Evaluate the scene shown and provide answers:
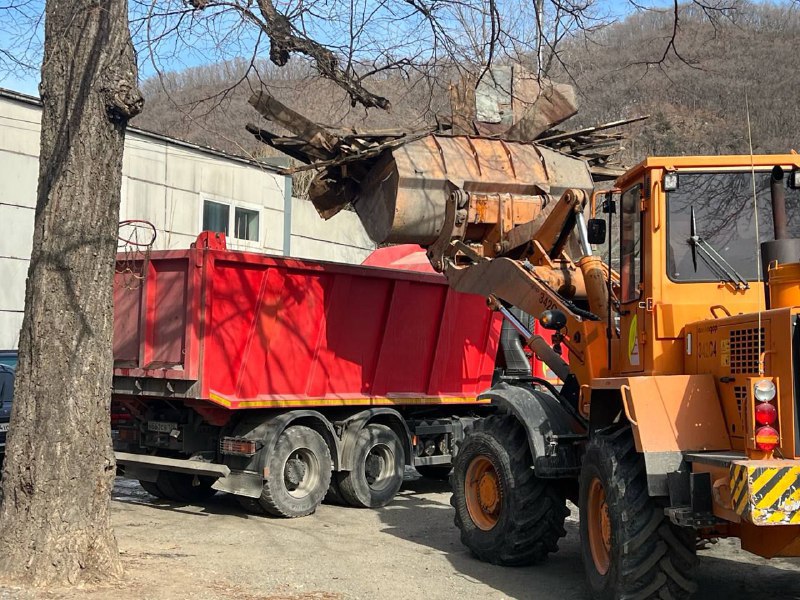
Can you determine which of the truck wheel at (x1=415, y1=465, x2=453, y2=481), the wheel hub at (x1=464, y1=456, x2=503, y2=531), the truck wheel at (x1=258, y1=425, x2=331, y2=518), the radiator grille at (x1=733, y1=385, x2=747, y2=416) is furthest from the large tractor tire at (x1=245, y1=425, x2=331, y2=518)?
the radiator grille at (x1=733, y1=385, x2=747, y2=416)

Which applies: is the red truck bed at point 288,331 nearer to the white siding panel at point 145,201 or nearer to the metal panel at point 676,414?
the metal panel at point 676,414

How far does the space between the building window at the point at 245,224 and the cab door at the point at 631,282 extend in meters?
15.3

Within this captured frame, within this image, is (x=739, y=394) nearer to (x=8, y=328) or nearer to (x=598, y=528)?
(x=598, y=528)

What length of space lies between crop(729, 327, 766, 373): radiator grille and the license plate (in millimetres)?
5874

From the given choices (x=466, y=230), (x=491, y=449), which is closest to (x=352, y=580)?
(x=491, y=449)

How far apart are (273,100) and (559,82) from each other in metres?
3.13

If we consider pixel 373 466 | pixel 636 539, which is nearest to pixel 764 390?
pixel 636 539

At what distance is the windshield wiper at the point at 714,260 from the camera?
6039 millimetres

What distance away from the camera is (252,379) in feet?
30.5

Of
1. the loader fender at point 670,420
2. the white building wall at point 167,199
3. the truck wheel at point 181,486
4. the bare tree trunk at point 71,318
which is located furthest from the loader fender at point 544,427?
the white building wall at point 167,199

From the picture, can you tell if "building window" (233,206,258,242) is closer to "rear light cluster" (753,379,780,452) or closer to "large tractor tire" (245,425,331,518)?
"large tractor tire" (245,425,331,518)

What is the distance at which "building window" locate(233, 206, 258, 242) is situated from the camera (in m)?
21.0

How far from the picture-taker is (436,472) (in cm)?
1241

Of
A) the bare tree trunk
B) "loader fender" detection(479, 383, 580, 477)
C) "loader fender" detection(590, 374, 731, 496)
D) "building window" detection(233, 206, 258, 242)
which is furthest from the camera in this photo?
"building window" detection(233, 206, 258, 242)
